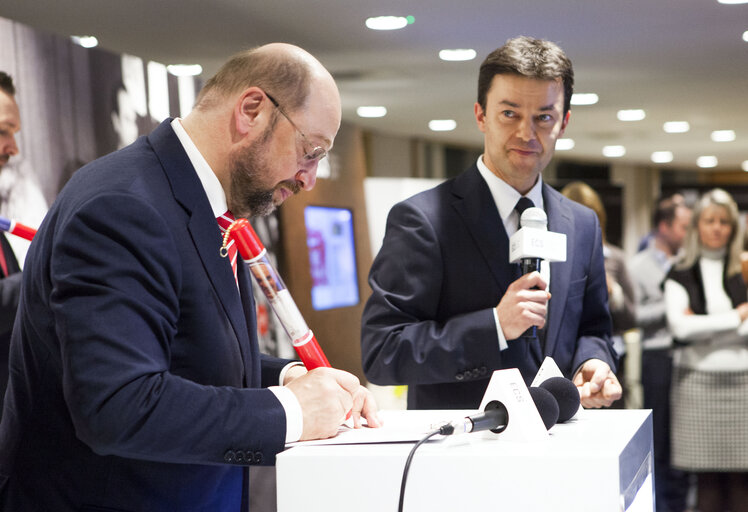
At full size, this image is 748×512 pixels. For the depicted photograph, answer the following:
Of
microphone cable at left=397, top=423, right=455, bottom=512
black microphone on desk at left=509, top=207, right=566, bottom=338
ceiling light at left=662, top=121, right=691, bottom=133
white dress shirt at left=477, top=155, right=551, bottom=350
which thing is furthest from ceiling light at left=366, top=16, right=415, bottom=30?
ceiling light at left=662, top=121, right=691, bottom=133

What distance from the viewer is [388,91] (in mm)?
9016

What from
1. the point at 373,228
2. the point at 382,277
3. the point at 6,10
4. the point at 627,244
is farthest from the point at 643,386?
the point at 627,244

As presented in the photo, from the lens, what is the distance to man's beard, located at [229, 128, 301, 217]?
1535 millimetres

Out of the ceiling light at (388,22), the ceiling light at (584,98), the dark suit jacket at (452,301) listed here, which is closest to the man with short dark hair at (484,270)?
the dark suit jacket at (452,301)

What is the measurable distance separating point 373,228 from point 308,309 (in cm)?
124

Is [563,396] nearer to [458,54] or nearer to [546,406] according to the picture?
[546,406]

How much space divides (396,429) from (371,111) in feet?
29.7

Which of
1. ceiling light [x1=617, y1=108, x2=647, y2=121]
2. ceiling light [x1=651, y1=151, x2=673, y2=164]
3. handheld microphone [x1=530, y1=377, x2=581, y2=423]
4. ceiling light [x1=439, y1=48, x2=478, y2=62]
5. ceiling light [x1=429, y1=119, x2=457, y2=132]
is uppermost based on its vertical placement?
ceiling light [x1=439, y1=48, x2=478, y2=62]

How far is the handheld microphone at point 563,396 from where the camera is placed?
1.42 m

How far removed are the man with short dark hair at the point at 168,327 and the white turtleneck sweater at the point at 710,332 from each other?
3935mm

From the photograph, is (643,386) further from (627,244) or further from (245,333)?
(627,244)

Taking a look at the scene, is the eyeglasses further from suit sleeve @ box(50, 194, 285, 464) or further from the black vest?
the black vest

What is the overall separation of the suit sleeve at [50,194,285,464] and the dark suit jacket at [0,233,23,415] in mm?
2300

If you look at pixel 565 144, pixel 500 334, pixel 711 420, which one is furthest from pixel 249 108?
pixel 565 144
